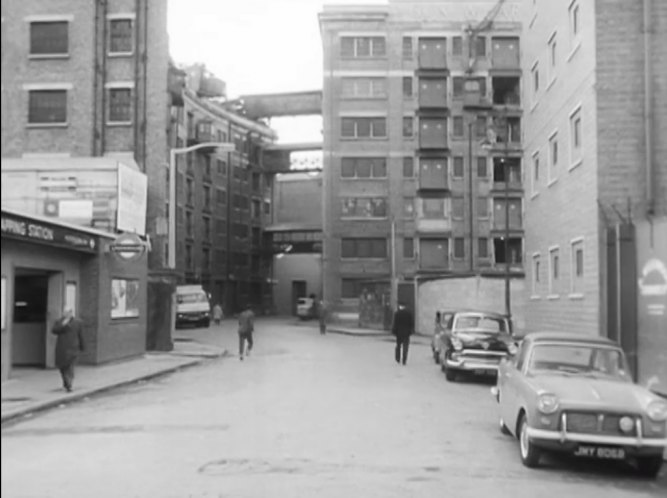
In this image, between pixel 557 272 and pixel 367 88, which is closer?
pixel 557 272

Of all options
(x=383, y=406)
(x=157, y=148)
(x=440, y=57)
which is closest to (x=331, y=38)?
(x=440, y=57)

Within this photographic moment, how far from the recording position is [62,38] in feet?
5.95

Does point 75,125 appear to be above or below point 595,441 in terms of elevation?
above

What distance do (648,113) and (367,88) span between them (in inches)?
1603

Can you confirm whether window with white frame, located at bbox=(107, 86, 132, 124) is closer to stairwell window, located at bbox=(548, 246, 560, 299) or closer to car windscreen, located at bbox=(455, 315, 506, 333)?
car windscreen, located at bbox=(455, 315, 506, 333)

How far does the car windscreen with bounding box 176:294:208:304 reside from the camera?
4828 centimetres

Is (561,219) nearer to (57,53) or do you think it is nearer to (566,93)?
(566,93)

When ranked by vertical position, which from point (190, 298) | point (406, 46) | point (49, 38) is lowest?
point (190, 298)

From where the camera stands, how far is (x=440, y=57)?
57.0 metres

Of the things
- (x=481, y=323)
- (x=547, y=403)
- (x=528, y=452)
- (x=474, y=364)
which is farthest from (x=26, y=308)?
(x=481, y=323)

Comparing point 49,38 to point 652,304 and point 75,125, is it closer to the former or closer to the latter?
point 75,125

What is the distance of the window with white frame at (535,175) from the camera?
26066mm

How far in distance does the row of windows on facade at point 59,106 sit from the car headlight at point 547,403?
704 centimetres

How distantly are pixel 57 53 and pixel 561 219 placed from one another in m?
21.8
